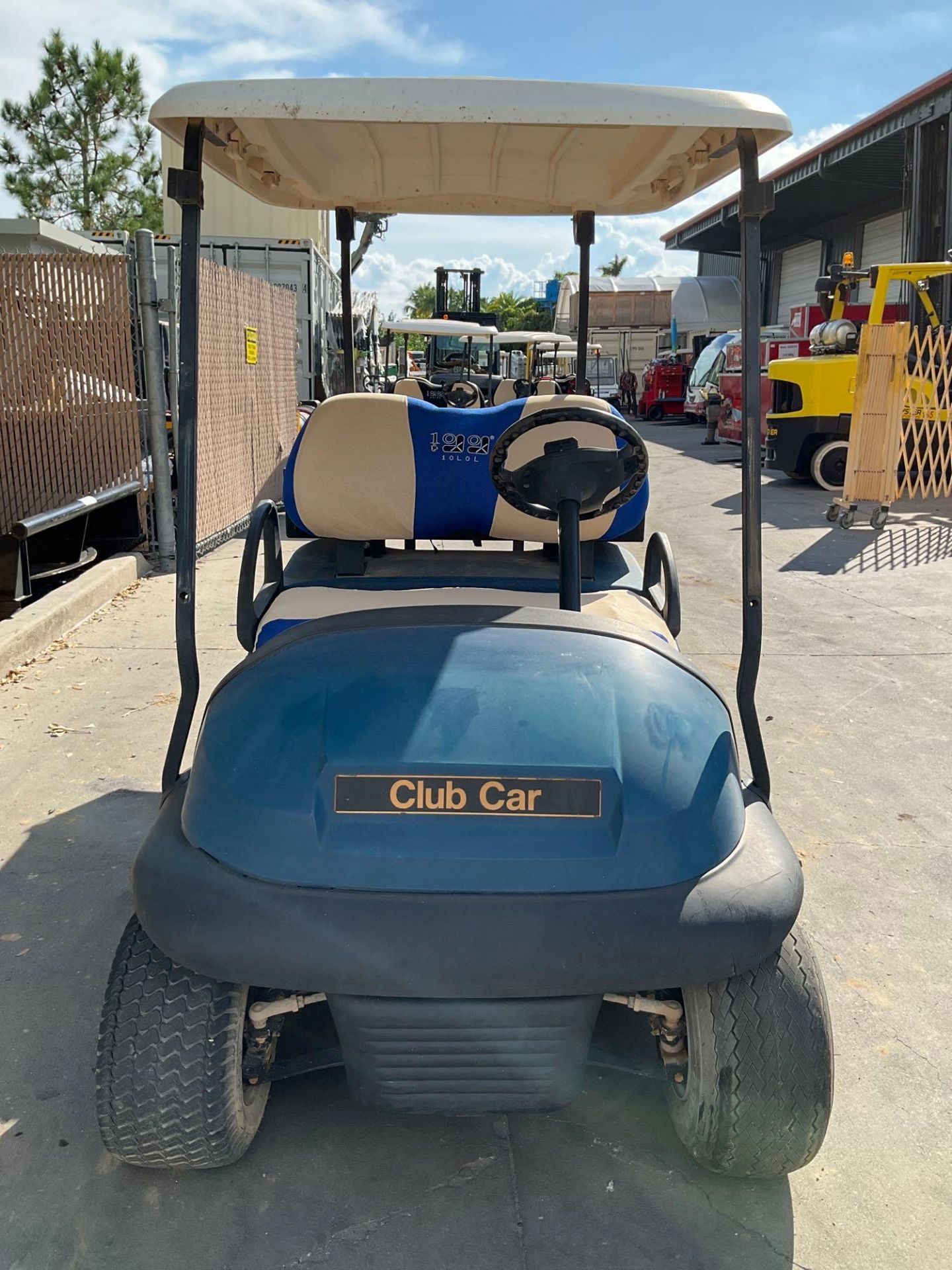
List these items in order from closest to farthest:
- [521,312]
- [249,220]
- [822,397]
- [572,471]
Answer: [572,471] < [822,397] < [249,220] < [521,312]

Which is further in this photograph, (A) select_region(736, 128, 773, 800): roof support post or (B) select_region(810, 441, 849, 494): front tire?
(B) select_region(810, 441, 849, 494): front tire

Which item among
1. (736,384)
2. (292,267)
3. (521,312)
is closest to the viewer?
(292,267)

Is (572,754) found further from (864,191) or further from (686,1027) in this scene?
(864,191)

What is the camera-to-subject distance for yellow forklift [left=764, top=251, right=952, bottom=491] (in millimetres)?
11852

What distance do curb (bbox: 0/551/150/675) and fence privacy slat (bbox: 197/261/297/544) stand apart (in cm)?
67

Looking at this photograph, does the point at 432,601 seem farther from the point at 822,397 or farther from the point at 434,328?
the point at 434,328

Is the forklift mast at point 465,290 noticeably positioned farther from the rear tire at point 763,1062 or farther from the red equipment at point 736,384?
the rear tire at point 763,1062

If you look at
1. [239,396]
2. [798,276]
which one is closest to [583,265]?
[239,396]

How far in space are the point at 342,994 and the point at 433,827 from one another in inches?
11.8

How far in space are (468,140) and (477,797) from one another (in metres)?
1.90

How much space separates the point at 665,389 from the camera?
87.7 feet

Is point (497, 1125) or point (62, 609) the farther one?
point (62, 609)

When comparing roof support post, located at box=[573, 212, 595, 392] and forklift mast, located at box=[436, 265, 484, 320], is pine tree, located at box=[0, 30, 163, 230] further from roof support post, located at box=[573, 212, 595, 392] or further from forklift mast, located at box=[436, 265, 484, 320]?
roof support post, located at box=[573, 212, 595, 392]

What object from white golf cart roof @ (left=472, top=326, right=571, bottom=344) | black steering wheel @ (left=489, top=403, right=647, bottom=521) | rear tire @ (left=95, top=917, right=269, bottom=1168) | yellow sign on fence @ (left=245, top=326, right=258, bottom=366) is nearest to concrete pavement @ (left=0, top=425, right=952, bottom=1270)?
rear tire @ (left=95, top=917, right=269, bottom=1168)
